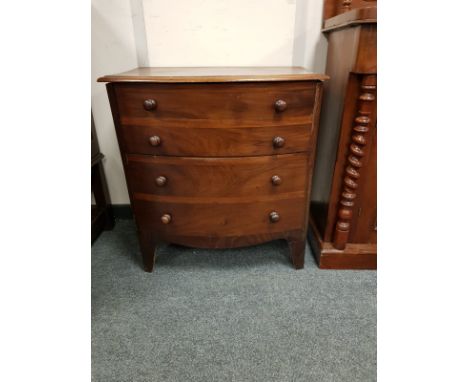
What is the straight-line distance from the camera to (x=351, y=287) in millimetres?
1271

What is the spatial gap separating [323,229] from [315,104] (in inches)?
24.6

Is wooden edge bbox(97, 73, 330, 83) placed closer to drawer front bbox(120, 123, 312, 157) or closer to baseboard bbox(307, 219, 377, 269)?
drawer front bbox(120, 123, 312, 157)

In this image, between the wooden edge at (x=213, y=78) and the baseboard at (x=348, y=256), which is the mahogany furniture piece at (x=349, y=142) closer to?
the baseboard at (x=348, y=256)

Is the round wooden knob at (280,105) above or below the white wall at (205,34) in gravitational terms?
below

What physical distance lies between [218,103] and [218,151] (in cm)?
17

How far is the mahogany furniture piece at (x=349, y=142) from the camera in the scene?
1007 mm

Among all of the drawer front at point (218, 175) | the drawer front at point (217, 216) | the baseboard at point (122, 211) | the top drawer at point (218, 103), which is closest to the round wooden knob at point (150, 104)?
the top drawer at point (218, 103)

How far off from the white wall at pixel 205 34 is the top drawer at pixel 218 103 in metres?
0.52

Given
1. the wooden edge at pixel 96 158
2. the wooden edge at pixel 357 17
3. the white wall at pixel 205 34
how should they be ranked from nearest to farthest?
the wooden edge at pixel 357 17 → the white wall at pixel 205 34 → the wooden edge at pixel 96 158

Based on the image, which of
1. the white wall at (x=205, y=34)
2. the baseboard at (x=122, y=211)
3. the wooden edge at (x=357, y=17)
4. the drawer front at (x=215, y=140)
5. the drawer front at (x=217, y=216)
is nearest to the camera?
the wooden edge at (x=357, y=17)

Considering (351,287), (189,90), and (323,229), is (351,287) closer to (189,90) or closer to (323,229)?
(323,229)

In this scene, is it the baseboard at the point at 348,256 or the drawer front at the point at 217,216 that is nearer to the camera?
the drawer front at the point at 217,216

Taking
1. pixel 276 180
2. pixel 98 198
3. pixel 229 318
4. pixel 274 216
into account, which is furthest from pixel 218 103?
→ pixel 98 198

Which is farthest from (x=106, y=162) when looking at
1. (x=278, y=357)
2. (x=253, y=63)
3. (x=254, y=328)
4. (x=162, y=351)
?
(x=278, y=357)
